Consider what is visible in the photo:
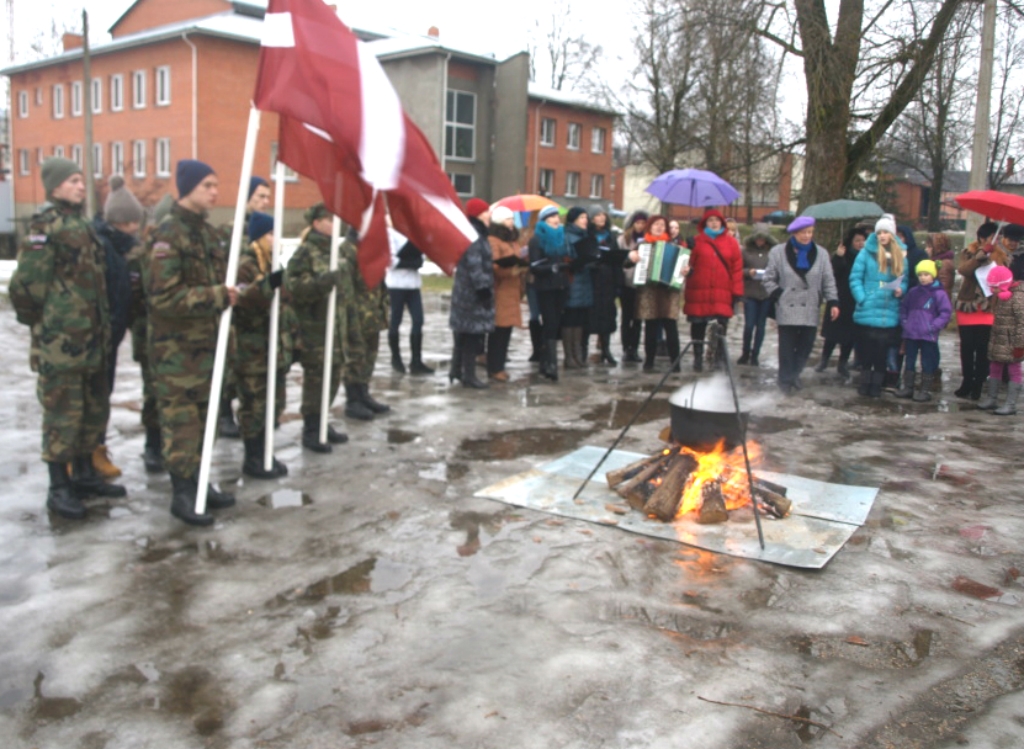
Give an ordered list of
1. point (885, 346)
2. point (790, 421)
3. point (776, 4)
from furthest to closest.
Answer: point (776, 4) → point (885, 346) → point (790, 421)

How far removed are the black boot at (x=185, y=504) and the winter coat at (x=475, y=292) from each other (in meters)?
4.58

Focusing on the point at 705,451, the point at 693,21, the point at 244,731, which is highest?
the point at 693,21

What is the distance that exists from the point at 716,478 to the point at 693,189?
738 centimetres

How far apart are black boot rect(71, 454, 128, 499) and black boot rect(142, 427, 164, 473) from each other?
0.50 metres

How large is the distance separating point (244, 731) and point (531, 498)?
10.0ft

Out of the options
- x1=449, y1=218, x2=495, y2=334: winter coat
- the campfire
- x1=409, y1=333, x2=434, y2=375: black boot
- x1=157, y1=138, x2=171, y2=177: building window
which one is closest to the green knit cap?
the campfire

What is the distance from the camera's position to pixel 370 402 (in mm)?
8750

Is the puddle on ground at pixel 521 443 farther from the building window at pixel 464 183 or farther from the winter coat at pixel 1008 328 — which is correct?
the building window at pixel 464 183

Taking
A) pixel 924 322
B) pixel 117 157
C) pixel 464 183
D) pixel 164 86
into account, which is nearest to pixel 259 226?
pixel 924 322

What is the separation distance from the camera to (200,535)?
17.8 feet

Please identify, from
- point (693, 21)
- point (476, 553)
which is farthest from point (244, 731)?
point (693, 21)

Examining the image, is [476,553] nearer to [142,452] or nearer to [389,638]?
[389,638]

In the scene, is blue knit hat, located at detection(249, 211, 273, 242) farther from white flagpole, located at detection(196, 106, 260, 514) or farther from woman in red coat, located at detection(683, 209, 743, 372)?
woman in red coat, located at detection(683, 209, 743, 372)

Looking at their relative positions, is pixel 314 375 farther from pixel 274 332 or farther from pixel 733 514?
pixel 733 514
